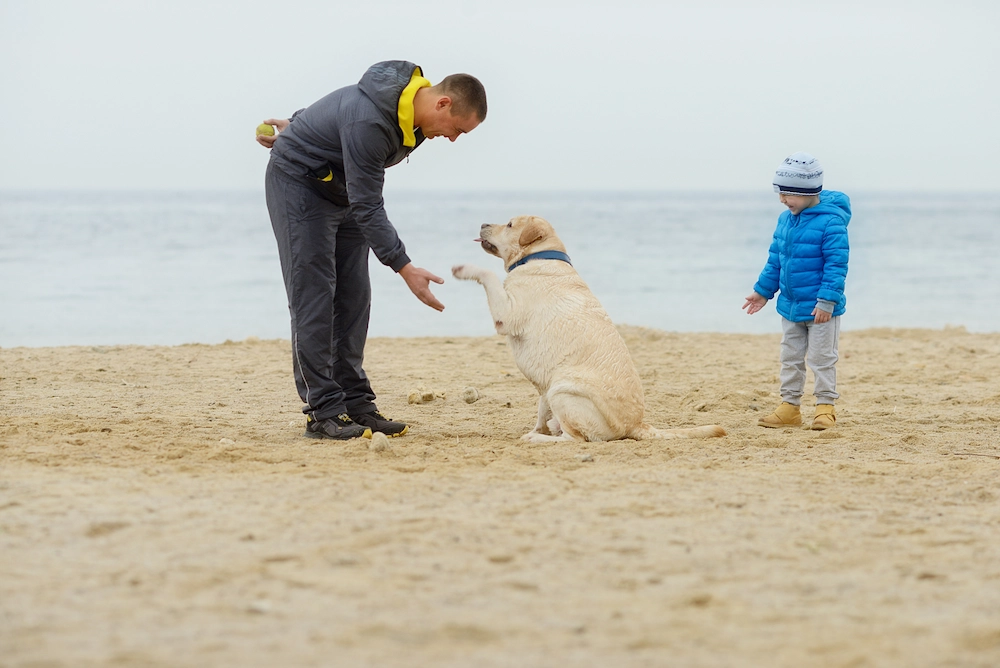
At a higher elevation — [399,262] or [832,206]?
[832,206]

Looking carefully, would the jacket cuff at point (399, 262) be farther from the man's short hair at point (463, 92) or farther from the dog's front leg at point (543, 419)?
the dog's front leg at point (543, 419)

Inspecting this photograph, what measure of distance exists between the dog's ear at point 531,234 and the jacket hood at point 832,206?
179cm

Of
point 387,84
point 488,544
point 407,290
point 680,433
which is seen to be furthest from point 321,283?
point 407,290

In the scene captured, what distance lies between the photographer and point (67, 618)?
8.79 ft

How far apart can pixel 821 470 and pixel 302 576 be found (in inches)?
110

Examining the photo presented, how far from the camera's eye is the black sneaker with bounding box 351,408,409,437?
5.93 metres

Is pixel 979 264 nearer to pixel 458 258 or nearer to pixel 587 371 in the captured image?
pixel 458 258

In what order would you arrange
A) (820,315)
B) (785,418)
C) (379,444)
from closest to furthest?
(379,444)
(820,315)
(785,418)

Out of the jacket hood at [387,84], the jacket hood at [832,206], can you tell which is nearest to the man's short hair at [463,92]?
the jacket hood at [387,84]

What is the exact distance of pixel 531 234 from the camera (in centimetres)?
591

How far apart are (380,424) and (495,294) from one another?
1122 millimetres

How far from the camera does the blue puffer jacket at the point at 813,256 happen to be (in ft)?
19.9

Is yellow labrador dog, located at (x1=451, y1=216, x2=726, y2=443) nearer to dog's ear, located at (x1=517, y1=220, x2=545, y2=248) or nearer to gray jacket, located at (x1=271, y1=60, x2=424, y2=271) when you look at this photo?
dog's ear, located at (x1=517, y1=220, x2=545, y2=248)

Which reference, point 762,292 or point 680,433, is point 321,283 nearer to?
point 680,433
